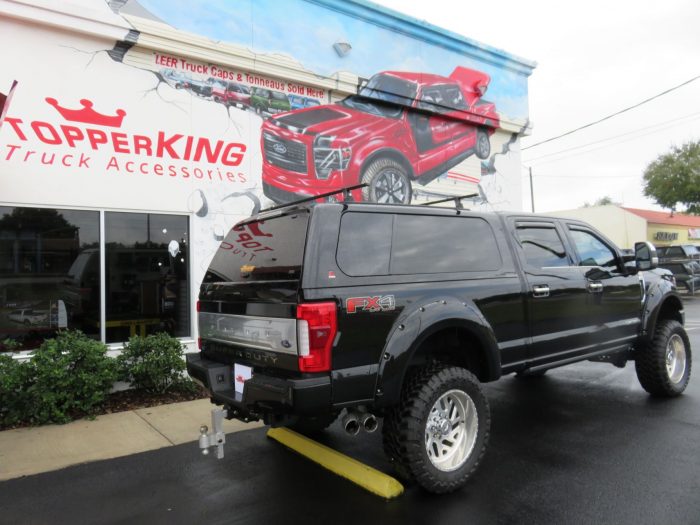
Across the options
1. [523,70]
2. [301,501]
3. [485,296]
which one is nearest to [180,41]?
[485,296]

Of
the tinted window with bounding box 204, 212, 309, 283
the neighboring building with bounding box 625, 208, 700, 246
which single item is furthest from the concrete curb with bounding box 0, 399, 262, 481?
the neighboring building with bounding box 625, 208, 700, 246

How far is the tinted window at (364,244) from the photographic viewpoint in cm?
344

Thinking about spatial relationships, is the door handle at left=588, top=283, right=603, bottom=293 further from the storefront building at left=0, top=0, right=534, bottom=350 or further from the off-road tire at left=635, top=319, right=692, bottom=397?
the storefront building at left=0, top=0, right=534, bottom=350

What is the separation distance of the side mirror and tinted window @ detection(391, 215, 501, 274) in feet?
6.61

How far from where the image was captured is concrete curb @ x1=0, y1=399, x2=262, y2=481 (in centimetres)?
443

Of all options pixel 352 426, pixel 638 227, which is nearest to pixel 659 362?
pixel 352 426

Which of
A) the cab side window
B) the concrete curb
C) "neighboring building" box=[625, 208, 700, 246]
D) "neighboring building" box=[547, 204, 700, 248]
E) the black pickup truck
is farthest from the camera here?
"neighboring building" box=[625, 208, 700, 246]

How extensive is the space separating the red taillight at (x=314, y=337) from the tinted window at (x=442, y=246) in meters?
0.72

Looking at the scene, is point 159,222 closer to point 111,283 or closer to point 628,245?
point 111,283

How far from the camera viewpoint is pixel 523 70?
12.5 metres

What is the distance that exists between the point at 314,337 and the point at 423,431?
3.42 feet

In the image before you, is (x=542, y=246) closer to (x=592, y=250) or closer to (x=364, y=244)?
(x=592, y=250)

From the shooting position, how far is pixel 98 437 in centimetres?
500

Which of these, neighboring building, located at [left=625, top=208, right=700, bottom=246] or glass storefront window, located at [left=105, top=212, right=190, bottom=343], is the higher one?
neighboring building, located at [left=625, top=208, right=700, bottom=246]
